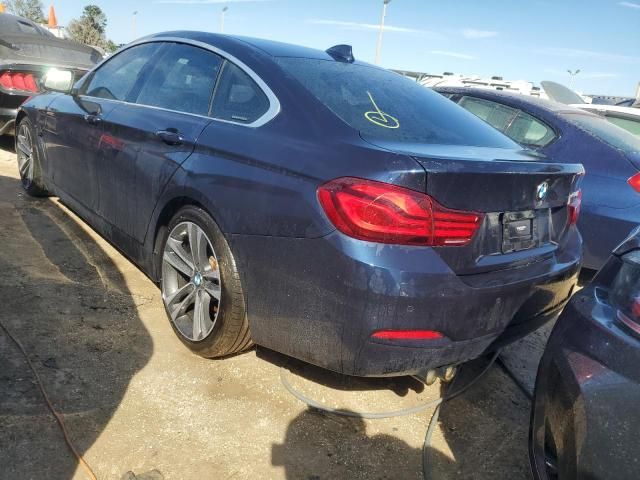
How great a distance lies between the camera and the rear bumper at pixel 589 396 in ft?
Answer: 4.72

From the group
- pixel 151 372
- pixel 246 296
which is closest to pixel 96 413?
pixel 151 372

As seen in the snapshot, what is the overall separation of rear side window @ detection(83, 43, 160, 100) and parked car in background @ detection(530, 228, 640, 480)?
2833 millimetres

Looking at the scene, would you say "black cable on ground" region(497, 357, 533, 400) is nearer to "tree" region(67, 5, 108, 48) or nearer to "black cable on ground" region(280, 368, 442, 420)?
"black cable on ground" region(280, 368, 442, 420)

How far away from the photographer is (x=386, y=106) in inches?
101

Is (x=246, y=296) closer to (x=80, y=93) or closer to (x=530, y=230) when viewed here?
(x=530, y=230)

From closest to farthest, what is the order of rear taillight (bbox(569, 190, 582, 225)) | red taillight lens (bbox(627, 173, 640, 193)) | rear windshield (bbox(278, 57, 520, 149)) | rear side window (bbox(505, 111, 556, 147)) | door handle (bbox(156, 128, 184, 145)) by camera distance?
rear windshield (bbox(278, 57, 520, 149)) → rear taillight (bbox(569, 190, 582, 225)) → door handle (bbox(156, 128, 184, 145)) → red taillight lens (bbox(627, 173, 640, 193)) → rear side window (bbox(505, 111, 556, 147))

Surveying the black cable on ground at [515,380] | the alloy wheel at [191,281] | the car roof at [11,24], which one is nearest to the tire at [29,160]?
the alloy wheel at [191,281]

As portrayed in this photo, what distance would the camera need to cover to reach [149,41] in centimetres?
348

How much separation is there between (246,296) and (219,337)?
30 cm

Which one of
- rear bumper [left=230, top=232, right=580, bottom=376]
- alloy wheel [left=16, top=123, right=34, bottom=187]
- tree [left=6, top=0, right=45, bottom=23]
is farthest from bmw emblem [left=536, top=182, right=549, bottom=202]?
tree [left=6, top=0, right=45, bottom=23]

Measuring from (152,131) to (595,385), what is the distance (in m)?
2.37

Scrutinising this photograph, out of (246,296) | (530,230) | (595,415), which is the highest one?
(530,230)

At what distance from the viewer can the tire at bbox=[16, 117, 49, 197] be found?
4.65 m

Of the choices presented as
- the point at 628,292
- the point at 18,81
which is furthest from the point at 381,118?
the point at 18,81
